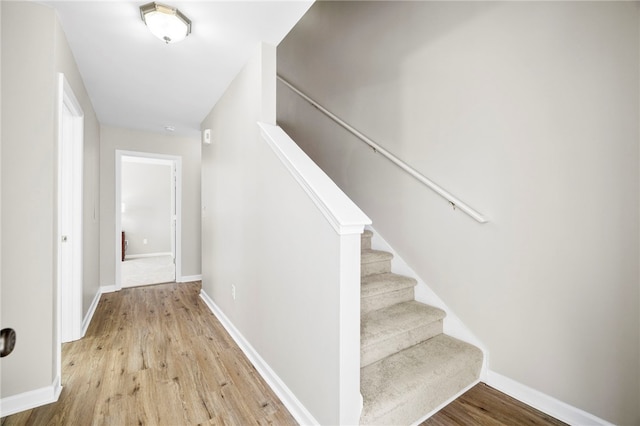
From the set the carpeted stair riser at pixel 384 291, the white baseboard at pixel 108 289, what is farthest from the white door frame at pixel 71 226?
the carpeted stair riser at pixel 384 291

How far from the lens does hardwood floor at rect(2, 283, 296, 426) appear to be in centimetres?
152

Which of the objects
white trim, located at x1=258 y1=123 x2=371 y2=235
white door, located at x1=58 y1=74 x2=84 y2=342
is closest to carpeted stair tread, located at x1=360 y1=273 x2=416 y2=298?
white trim, located at x1=258 y1=123 x2=371 y2=235

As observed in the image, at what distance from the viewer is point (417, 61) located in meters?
2.18

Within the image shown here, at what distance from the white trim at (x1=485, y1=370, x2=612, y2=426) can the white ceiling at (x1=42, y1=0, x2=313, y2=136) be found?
254 centimetres

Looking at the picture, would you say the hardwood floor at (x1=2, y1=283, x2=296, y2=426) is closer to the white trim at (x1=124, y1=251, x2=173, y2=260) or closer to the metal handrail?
the metal handrail

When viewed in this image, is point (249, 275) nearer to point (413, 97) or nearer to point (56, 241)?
point (56, 241)

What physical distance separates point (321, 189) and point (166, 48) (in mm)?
1690

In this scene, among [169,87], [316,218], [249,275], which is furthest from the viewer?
[169,87]

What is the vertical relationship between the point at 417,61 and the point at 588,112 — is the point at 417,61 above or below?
above

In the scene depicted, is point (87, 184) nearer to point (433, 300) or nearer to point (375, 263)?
point (375, 263)

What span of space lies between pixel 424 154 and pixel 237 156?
4.97 feet

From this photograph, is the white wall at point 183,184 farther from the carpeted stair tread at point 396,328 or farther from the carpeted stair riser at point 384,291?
the carpeted stair tread at point 396,328

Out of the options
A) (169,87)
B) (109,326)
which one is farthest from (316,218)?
(109,326)

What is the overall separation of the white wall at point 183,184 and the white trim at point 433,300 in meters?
3.18
